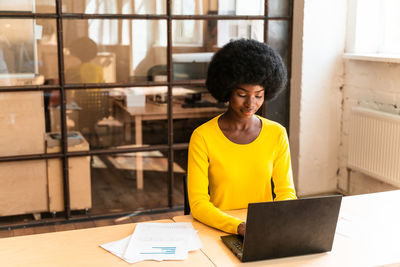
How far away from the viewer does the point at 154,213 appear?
12.6ft

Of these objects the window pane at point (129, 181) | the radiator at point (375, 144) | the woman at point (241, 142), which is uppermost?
the woman at point (241, 142)

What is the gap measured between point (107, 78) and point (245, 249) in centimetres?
223

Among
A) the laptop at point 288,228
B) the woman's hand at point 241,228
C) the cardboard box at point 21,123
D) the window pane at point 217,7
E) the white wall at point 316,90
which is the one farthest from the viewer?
the white wall at point 316,90

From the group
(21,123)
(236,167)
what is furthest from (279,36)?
(236,167)

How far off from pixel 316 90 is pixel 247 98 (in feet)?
6.54

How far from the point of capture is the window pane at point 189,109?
3.76 meters

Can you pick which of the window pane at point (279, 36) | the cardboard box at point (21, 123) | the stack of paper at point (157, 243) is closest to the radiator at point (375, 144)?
the window pane at point (279, 36)

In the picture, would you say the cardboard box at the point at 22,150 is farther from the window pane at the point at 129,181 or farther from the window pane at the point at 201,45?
the window pane at the point at 201,45

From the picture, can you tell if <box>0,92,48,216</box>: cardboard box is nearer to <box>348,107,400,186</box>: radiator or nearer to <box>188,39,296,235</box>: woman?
<box>188,39,296,235</box>: woman

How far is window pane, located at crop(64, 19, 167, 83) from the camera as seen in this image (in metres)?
3.44

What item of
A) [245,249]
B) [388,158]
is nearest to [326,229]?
[245,249]

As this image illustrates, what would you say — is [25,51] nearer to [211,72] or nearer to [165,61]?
[165,61]

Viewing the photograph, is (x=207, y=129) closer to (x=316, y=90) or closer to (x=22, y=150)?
(x=22, y=150)

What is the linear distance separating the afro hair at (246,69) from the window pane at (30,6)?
159 cm
